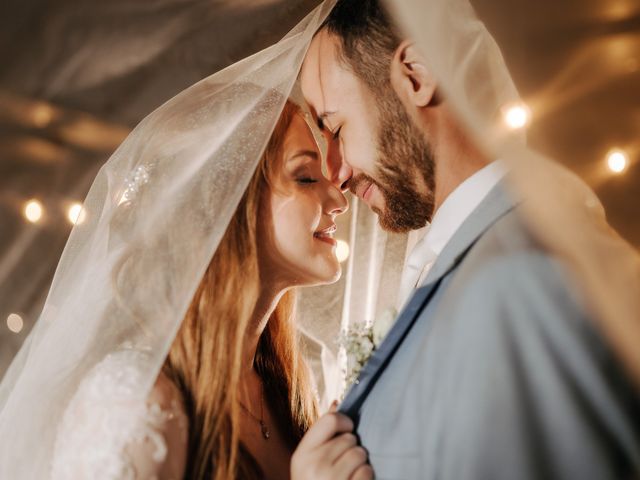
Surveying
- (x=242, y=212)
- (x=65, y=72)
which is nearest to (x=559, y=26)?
(x=242, y=212)

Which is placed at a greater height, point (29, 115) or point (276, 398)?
point (29, 115)

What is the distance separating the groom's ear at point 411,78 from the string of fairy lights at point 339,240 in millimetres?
359

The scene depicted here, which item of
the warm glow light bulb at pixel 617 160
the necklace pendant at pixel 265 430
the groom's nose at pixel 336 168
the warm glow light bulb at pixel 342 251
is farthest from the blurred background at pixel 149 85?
the warm glow light bulb at pixel 342 251

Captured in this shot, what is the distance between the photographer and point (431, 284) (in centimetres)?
114

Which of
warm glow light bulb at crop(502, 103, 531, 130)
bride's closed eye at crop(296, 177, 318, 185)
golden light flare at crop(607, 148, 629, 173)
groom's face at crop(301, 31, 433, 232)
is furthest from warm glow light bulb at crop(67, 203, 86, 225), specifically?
golden light flare at crop(607, 148, 629, 173)

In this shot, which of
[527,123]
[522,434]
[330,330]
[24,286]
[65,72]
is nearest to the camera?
[522,434]

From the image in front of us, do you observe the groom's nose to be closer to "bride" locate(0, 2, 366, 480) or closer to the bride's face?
the bride's face

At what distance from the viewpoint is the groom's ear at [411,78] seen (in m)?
1.39

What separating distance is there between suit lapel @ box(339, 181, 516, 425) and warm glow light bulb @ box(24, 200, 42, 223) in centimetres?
92

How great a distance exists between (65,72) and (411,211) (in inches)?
36.4

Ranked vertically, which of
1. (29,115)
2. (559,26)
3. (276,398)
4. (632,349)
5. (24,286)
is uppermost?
(29,115)

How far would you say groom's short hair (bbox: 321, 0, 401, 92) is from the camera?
4.77 feet

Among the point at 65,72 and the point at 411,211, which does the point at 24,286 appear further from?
the point at 411,211

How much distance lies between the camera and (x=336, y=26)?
5.07ft
